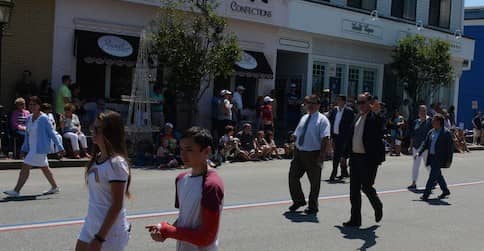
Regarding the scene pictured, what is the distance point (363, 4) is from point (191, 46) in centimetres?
1378

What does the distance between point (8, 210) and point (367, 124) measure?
5.23m

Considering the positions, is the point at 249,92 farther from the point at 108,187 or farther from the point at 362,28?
the point at 108,187

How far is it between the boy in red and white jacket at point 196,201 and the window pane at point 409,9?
29.6 m

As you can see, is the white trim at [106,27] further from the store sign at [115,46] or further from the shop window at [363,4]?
the shop window at [363,4]

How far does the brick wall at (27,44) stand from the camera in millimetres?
17781

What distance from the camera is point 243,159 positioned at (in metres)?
18.0

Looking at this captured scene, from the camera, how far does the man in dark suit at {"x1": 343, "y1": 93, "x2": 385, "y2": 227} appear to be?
8.89 meters

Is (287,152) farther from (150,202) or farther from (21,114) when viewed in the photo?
(150,202)

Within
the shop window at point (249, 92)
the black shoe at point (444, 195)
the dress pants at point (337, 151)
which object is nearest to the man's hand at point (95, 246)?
the black shoe at point (444, 195)

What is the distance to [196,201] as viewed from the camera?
3.72 m

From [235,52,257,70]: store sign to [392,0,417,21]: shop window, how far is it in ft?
34.6

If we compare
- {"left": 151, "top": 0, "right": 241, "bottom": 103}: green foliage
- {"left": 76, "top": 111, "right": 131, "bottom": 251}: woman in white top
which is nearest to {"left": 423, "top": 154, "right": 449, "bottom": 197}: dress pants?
{"left": 151, "top": 0, "right": 241, "bottom": 103}: green foliage

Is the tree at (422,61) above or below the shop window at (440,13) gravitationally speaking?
below

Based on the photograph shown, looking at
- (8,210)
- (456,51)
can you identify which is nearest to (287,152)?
(8,210)
